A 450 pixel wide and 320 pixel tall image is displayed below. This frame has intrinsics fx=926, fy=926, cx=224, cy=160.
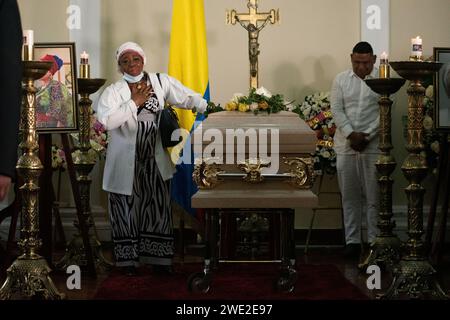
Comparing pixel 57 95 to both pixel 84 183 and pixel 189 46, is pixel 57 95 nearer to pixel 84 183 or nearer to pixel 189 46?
pixel 84 183

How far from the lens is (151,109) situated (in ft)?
23.7

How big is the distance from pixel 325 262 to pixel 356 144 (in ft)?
3.61

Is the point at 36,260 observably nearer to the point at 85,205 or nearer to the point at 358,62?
the point at 85,205

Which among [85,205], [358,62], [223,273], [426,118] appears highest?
[358,62]

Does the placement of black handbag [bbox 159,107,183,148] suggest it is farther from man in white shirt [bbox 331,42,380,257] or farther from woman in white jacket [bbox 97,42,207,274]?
man in white shirt [bbox 331,42,380,257]

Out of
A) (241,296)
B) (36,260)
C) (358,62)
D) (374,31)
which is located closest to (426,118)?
(358,62)

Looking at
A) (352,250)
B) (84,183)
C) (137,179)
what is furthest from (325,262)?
(84,183)

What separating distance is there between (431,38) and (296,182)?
3982mm

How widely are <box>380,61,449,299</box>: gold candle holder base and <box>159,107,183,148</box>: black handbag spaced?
1940 millimetres

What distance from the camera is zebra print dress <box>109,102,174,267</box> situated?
7168 millimetres

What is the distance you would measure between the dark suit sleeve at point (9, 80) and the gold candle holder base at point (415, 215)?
131 inches

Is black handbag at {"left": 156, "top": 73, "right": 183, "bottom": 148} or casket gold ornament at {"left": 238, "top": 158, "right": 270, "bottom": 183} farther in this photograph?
black handbag at {"left": 156, "top": 73, "right": 183, "bottom": 148}

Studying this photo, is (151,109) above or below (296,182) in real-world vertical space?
above

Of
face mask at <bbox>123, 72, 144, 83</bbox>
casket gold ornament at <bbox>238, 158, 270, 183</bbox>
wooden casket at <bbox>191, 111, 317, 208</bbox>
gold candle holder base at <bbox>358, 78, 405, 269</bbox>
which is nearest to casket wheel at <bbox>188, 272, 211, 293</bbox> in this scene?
wooden casket at <bbox>191, 111, 317, 208</bbox>
